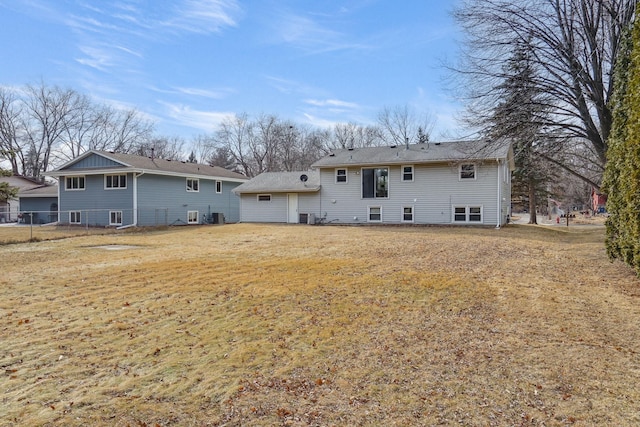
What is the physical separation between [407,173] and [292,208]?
762cm

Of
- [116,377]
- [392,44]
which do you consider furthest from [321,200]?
[116,377]

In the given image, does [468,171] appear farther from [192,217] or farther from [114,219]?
[114,219]

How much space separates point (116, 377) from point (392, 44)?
1526 centimetres

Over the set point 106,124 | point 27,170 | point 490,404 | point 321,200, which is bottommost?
point 490,404

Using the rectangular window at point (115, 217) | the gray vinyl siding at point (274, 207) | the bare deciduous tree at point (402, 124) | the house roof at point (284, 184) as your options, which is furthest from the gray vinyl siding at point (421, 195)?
the bare deciduous tree at point (402, 124)

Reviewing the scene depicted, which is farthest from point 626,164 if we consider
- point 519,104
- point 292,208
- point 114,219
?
point 114,219

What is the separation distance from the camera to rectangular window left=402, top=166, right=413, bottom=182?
23141 mm

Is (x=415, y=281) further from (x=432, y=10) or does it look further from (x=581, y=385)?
(x=432, y=10)

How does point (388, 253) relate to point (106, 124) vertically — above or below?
below

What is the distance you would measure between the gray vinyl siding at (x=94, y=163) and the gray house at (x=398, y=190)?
26.7 ft

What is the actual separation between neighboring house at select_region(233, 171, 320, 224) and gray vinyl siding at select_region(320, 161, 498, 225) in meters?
0.93

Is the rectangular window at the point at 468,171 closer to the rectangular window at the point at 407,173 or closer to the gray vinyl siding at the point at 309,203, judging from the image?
the rectangular window at the point at 407,173

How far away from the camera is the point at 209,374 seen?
388 cm

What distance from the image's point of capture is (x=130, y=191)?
23.9 m
